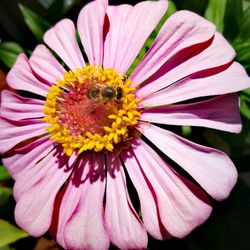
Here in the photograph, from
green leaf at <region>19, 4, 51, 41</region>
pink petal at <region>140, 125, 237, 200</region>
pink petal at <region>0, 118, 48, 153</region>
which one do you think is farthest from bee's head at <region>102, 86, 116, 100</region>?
green leaf at <region>19, 4, 51, 41</region>

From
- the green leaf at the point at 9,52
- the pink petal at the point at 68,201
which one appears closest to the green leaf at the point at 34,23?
the green leaf at the point at 9,52

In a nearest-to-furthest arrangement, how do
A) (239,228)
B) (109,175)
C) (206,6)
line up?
(109,175) < (239,228) < (206,6)

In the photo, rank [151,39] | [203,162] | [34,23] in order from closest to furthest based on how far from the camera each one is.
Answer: [203,162], [151,39], [34,23]

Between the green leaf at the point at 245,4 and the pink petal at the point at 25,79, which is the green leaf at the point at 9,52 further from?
the green leaf at the point at 245,4

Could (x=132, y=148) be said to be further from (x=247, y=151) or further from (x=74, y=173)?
(x=247, y=151)

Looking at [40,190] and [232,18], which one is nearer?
[40,190]

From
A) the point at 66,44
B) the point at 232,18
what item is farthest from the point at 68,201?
the point at 232,18

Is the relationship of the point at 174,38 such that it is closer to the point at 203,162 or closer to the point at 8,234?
the point at 203,162

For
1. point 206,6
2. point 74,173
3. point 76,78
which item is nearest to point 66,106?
point 76,78
